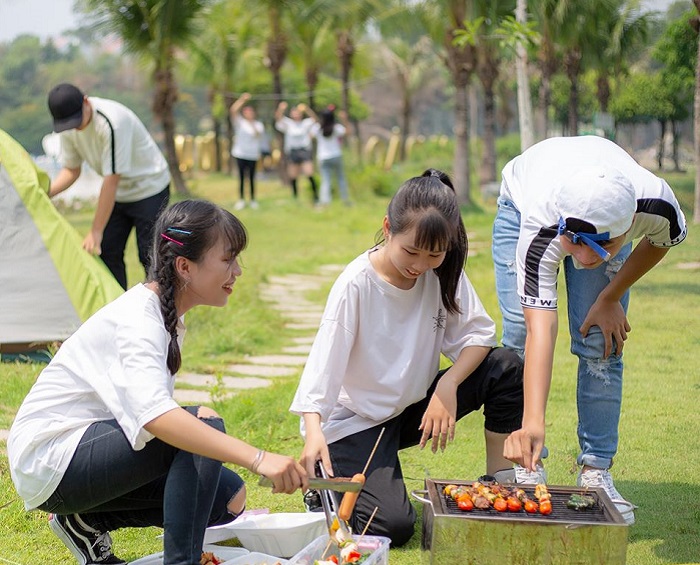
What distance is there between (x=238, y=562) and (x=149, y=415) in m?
0.60

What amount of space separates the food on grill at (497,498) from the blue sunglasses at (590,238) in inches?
26.9

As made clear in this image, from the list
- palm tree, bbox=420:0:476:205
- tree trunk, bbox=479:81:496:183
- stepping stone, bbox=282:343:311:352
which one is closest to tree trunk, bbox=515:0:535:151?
stepping stone, bbox=282:343:311:352

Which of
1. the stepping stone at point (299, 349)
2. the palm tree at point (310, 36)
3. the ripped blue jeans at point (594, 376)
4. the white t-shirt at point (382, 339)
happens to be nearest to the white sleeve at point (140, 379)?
the white t-shirt at point (382, 339)

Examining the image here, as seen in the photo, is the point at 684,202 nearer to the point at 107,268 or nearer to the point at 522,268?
the point at 107,268

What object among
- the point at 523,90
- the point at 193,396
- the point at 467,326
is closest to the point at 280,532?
the point at 467,326

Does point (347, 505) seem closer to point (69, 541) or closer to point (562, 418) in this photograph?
point (69, 541)

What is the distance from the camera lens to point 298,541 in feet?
9.86

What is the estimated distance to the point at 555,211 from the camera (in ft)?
9.28

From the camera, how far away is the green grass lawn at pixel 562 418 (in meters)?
3.18

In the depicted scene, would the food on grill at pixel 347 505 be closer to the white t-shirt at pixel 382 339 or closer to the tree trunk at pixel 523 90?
the white t-shirt at pixel 382 339

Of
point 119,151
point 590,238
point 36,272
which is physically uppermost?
point 590,238

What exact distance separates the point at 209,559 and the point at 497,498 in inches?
32.5

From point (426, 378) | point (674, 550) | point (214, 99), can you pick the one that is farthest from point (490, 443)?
point (214, 99)

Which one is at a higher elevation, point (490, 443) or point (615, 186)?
point (615, 186)
